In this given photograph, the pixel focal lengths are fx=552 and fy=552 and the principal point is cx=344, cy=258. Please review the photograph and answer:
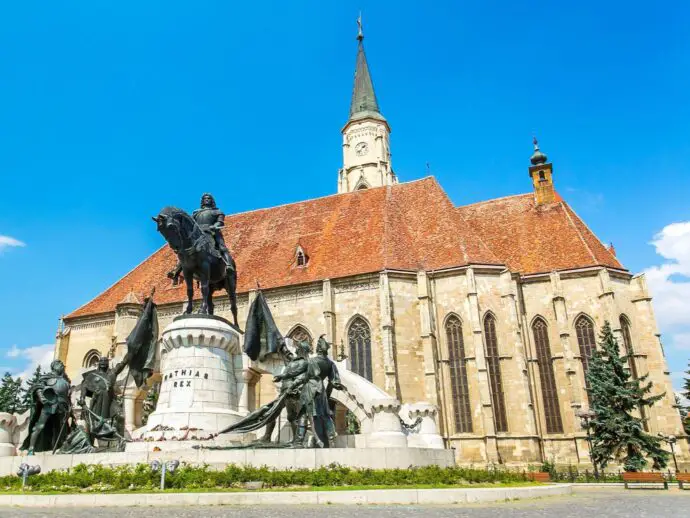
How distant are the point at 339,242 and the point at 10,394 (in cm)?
3242

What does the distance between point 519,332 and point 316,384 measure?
17301mm

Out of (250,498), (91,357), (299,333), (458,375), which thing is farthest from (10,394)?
(250,498)

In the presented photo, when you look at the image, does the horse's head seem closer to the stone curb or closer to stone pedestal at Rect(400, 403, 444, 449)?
the stone curb

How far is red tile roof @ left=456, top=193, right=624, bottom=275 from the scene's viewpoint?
29656 millimetres

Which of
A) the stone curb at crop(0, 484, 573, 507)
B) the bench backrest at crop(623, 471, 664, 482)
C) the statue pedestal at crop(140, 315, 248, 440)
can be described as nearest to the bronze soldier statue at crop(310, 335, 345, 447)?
the statue pedestal at crop(140, 315, 248, 440)

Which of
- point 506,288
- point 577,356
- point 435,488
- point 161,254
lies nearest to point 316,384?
point 435,488

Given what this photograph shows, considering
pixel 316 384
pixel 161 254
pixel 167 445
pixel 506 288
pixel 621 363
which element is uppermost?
pixel 161 254

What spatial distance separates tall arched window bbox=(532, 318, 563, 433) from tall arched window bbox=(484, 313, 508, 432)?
3.01 metres

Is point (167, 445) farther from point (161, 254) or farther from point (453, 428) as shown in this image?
point (161, 254)

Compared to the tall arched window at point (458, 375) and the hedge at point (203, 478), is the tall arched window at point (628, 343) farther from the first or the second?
the hedge at point (203, 478)

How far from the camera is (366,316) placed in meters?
27.3

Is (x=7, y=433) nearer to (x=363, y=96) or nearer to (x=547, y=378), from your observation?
(x=547, y=378)

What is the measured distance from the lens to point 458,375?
85.5ft

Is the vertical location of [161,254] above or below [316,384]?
above
